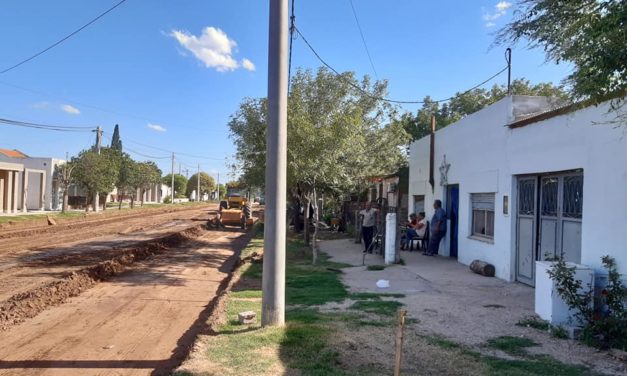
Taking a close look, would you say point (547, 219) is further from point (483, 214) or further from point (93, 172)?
point (93, 172)

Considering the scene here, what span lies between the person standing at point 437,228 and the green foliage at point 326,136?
3.17m

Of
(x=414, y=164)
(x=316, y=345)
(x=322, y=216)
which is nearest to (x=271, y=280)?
(x=316, y=345)

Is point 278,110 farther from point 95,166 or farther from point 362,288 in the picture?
point 95,166

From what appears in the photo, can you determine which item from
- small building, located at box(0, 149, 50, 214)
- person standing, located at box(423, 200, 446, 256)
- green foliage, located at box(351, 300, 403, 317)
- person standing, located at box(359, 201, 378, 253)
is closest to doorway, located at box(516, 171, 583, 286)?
green foliage, located at box(351, 300, 403, 317)

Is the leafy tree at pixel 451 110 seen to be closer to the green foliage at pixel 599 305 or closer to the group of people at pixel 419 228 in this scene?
the group of people at pixel 419 228

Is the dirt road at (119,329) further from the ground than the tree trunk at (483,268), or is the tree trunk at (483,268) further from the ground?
the tree trunk at (483,268)

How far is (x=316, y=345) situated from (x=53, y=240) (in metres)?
17.9

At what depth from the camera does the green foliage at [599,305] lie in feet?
21.9

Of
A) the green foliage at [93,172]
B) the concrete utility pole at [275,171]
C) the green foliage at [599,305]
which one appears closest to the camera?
the green foliage at [599,305]

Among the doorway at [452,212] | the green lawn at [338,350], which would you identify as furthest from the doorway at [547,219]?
the doorway at [452,212]

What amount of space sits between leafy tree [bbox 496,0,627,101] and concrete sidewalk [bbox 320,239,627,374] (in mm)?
3133

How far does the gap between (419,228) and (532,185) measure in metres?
7.19

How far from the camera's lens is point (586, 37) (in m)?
4.79

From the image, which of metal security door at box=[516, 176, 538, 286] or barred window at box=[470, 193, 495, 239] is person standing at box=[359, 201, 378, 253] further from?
metal security door at box=[516, 176, 538, 286]
